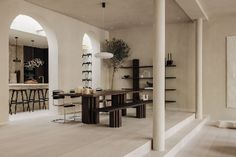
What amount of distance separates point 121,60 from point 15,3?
431 cm

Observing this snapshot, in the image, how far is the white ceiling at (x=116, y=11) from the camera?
6757mm

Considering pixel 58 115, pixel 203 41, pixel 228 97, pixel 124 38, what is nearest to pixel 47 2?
pixel 58 115

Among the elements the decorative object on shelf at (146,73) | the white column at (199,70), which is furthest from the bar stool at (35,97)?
the white column at (199,70)

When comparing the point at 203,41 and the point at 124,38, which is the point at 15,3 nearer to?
the point at 124,38

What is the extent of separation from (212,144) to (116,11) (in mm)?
4419

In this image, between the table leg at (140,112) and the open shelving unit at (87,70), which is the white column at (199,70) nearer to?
the table leg at (140,112)

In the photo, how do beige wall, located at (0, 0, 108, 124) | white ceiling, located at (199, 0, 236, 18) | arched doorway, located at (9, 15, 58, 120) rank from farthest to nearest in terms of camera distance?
1. arched doorway, located at (9, 15, 58, 120)
2. white ceiling, located at (199, 0, 236, 18)
3. beige wall, located at (0, 0, 108, 124)

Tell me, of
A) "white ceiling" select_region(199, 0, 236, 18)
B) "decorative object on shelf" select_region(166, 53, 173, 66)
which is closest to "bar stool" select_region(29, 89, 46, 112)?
"decorative object on shelf" select_region(166, 53, 173, 66)

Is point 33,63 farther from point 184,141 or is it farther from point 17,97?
point 184,141

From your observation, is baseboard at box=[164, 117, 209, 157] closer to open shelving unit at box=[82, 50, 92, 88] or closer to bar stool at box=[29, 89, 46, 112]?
open shelving unit at box=[82, 50, 92, 88]

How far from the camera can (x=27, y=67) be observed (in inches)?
518

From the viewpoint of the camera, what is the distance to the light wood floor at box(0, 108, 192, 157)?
3.86 meters

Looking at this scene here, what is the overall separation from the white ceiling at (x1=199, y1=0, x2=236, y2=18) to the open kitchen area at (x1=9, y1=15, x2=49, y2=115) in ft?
20.1

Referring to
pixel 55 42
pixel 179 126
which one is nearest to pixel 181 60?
pixel 179 126
